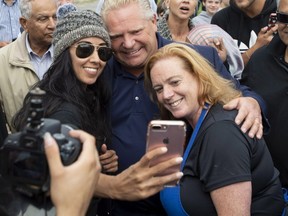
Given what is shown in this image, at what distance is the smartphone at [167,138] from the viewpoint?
1997 mm

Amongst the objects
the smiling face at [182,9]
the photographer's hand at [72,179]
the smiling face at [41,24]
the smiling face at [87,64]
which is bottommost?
the smiling face at [182,9]

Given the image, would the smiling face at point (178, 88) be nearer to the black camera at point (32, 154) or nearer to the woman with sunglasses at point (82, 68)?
the woman with sunglasses at point (82, 68)

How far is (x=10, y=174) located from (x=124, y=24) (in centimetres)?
151

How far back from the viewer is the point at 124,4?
2760 mm

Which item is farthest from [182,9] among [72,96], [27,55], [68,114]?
[68,114]

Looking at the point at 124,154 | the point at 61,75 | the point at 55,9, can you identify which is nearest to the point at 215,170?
the point at 124,154

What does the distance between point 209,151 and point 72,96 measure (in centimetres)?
72

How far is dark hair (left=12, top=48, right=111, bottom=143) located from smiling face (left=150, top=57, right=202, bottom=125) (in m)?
0.37

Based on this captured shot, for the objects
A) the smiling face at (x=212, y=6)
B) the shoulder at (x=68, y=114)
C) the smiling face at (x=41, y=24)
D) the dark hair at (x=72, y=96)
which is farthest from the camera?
the smiling face at (x=212, y=6)

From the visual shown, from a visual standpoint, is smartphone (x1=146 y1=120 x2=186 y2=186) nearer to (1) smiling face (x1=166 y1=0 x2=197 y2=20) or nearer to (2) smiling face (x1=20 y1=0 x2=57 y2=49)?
(2) smiling face (x1=20 y1=0 x2=57 y2=49)

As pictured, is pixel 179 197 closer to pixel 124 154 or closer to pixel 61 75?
pixel 124 154

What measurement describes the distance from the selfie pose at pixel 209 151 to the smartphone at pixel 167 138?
15 centimetres

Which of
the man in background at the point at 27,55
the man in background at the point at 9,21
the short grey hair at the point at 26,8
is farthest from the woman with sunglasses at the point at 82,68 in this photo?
the man in background at the point at 9,21

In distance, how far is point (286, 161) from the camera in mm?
2951
